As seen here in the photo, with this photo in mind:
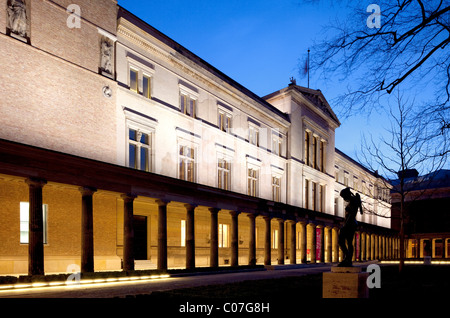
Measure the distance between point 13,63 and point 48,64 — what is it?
1.87m

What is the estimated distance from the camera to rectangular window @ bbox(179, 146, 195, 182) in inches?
1201

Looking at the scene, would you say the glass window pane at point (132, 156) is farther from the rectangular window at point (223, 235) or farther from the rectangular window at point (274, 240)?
the rectangular window at point (274, 240)

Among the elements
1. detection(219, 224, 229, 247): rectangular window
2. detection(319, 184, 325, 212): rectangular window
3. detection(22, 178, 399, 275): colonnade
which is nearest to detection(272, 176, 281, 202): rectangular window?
detection(22, 178, 399, 275): colonnade

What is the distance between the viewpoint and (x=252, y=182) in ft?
129

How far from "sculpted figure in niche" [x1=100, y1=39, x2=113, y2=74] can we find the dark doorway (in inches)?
380

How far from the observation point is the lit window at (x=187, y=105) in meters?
31.3

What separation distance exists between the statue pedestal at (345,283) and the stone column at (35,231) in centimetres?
1158

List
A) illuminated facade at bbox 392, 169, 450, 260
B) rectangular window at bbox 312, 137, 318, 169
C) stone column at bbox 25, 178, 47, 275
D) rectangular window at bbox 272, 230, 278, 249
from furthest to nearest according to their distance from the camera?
illuminated facade at bbox 392, 169, 450, 260, rectangular window at bbox 312, 137, 318, 169, rectangular window at bbox 272, 230, 278, 249, stone column at bbox 25, 178, 47, 275

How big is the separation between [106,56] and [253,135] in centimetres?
1814

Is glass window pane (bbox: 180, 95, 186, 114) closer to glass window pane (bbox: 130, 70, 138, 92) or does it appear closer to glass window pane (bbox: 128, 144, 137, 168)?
glass window pane (bbox: 130, 70, 138, 92)

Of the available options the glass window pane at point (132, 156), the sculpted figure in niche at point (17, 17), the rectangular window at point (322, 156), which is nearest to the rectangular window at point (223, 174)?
the glass window pane at point (132, 156)

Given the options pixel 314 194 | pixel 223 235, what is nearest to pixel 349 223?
pixel 223 235

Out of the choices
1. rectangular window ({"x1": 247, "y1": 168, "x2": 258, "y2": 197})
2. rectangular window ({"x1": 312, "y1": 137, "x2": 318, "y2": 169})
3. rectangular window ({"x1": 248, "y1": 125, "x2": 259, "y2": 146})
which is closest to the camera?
rectangular window ({"x1": 247, "y1": 168, "x2": 258, "y2": 197})

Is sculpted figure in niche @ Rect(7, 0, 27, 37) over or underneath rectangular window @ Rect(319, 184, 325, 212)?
over
